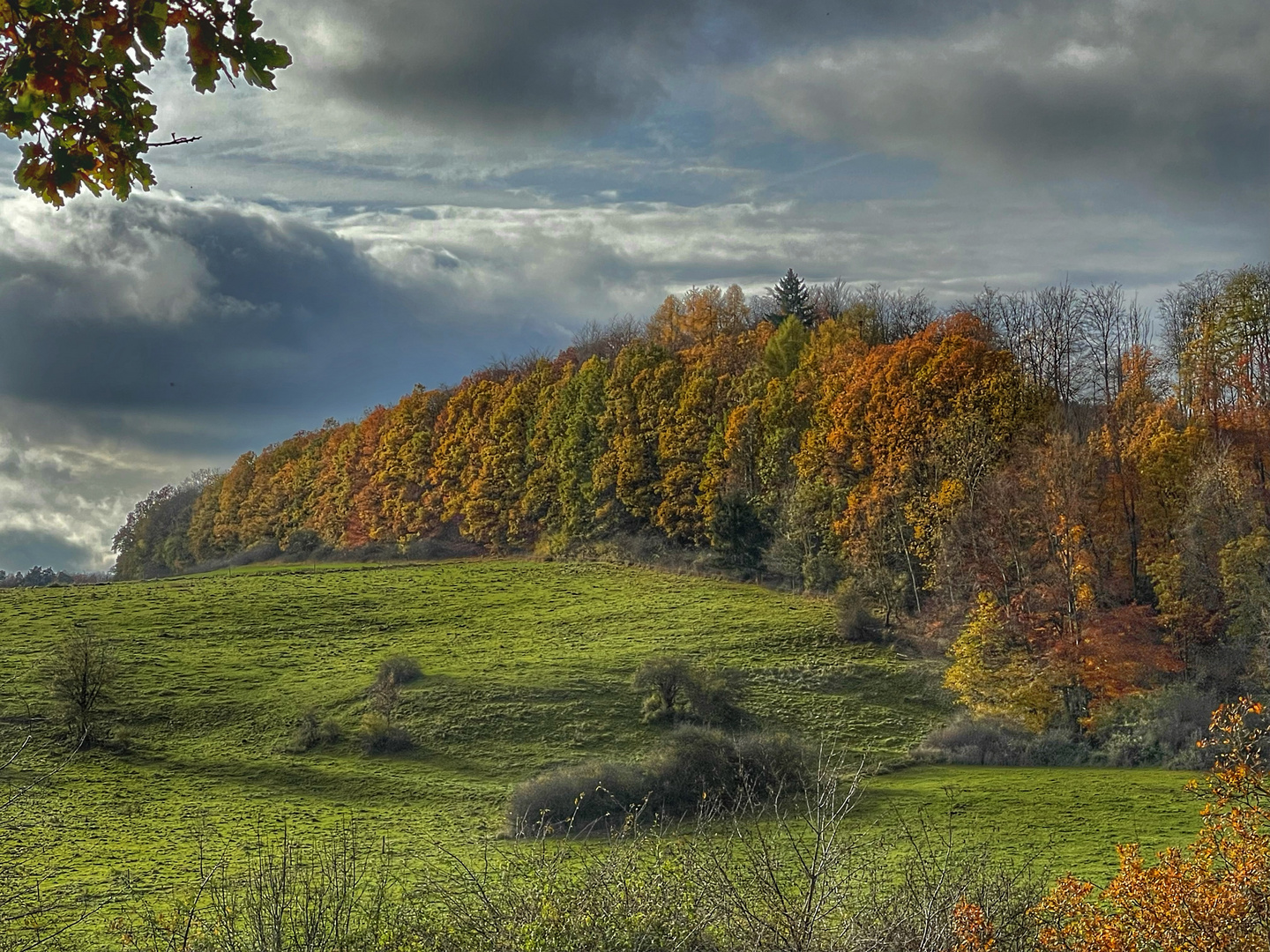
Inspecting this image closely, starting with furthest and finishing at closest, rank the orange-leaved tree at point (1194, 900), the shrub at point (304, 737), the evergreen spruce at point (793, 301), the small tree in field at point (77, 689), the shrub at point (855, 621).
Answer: the evergreen spruce at point (793, 301) → the shrub at point (855, 621) → the shrub at point (304, 737) → the small tree in field at point (77, 689) → the orange-leaved tree at point (1194, 900)

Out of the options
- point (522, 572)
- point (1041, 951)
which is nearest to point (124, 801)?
point (1041, 951)

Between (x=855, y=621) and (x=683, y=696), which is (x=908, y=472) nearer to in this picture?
(x=855, y=621)

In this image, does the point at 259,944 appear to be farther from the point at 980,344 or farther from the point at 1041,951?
the point at 980,344

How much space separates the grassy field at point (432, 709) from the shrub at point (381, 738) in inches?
19.6

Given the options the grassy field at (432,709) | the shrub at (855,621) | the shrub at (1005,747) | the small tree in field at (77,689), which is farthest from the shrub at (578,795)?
the shrub at (855,621)

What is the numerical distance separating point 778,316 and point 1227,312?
3699cm

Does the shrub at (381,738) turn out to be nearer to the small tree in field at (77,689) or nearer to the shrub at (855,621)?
the small tree in field at (77,689)

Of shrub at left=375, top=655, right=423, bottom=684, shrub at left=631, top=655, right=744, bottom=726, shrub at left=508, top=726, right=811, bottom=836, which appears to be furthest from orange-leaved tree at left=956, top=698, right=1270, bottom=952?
shrub at left=375, top=655, right=423, bottom=684

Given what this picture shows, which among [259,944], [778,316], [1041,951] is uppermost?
[778,316]

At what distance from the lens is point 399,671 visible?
132 ft

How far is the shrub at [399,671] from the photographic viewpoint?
3956cm

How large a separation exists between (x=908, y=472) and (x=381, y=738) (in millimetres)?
28964

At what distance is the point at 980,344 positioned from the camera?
51.6 meters

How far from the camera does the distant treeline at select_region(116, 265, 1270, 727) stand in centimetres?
3703
